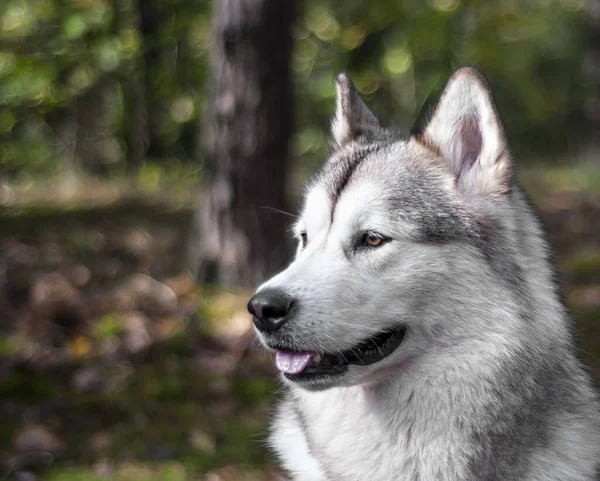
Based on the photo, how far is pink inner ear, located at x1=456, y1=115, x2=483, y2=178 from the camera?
2.79 m

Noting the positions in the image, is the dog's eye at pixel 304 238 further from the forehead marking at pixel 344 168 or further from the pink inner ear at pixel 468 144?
the pink inner ear at pixel 468 144

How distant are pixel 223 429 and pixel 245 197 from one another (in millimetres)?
2195

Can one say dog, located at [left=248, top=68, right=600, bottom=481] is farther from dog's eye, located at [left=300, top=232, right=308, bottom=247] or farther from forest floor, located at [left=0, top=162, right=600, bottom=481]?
forest floor, located at [left=0, top=162, right=600, bottom=481]

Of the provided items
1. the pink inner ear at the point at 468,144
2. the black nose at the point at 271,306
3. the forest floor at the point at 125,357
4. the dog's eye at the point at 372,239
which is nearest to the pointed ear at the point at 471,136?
the pink inner ear at the point at 468,144

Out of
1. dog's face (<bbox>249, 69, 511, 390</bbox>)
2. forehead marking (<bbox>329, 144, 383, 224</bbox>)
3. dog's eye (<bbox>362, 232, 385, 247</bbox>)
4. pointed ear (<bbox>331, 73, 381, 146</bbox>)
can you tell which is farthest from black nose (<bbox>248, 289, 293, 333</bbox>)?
pointed ear (<bbox>331, 73, 381, 146</bbox>)

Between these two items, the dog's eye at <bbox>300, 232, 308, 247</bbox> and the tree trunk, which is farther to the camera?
the tree trunk

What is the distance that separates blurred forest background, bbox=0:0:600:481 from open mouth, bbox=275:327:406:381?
40.9 inches

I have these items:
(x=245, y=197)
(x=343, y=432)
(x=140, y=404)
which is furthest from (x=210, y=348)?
(x=343, y=432)

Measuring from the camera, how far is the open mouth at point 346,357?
8.67 ft

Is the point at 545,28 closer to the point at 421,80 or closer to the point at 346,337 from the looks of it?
the point at 421,80

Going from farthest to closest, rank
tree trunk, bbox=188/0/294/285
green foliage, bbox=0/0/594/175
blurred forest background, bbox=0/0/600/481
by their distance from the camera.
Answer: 1. green foliage, bbox=0/0/594/175
2. tree trunk, bbox=188/0/294/285
3. blurred forest background, bbox=0/0/600/481

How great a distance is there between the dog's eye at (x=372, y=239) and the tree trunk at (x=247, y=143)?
3.72m

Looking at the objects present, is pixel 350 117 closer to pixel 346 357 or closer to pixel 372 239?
pixel 372 239

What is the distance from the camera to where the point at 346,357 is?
2664mm
